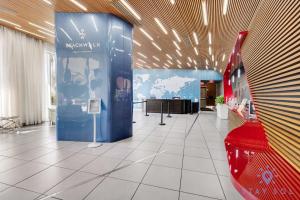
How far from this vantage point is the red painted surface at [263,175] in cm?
151

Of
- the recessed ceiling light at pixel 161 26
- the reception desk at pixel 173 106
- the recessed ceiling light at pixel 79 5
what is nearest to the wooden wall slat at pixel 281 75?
the recessed ceiling light at pixel 161 26

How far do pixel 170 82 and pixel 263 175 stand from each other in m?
15.1

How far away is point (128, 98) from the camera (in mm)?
5496

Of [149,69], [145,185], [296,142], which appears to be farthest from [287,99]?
[149,69]

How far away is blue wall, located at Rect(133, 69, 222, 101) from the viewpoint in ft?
54.2

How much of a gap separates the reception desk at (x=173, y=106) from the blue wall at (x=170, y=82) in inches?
121

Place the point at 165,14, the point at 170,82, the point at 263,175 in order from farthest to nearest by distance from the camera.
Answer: the point at 170,82 < the point at 165,14 < the point at 263,175

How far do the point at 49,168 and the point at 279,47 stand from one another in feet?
14.5

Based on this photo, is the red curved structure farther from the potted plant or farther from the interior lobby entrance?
the potted plant

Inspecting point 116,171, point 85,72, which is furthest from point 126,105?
point 116,171

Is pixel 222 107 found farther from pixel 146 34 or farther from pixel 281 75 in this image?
pixel 281 75

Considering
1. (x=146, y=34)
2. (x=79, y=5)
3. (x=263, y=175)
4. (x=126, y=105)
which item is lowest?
(x=263, y=175)

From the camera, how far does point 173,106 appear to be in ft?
41.8

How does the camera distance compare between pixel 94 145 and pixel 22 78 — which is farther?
pixel 22 78
